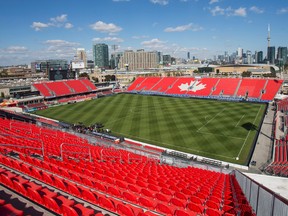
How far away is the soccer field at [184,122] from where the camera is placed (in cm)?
3125

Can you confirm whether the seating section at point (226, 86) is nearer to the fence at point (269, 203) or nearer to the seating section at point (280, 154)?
the seating section at point (280, 154)

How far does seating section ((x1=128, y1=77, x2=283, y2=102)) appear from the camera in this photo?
61906mm

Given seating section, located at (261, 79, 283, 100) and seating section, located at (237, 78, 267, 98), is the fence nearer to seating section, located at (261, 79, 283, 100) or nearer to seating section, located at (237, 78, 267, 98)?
seating section, located at (261, 79, 283, 100)

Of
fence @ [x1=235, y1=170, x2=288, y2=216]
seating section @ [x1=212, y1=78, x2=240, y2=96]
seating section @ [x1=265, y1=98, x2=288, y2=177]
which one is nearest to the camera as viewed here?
fence @ [x1=235, y1=170, x2=288, y2=216]

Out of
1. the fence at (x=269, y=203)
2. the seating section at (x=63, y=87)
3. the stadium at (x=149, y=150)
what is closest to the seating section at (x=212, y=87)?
the stadium at (x=149, y=150)

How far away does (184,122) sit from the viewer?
→ 41906mm

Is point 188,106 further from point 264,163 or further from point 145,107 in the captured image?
point 264,163

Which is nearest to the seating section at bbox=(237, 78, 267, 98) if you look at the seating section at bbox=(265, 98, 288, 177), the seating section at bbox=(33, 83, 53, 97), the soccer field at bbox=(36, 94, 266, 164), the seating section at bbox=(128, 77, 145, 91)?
the soccer field at bbox=(36, 94, 266, 164)

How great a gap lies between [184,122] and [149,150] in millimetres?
14291

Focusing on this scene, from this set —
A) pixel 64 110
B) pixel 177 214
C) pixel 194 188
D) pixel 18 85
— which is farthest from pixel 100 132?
pixel 18 85

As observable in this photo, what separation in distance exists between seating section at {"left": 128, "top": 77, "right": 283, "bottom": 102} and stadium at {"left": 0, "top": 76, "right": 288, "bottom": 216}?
0.96 ft

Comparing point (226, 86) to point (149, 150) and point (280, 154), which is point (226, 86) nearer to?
point (280, 154)

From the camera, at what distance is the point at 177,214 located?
6902 millimetres

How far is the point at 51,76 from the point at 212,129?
60776 mm
